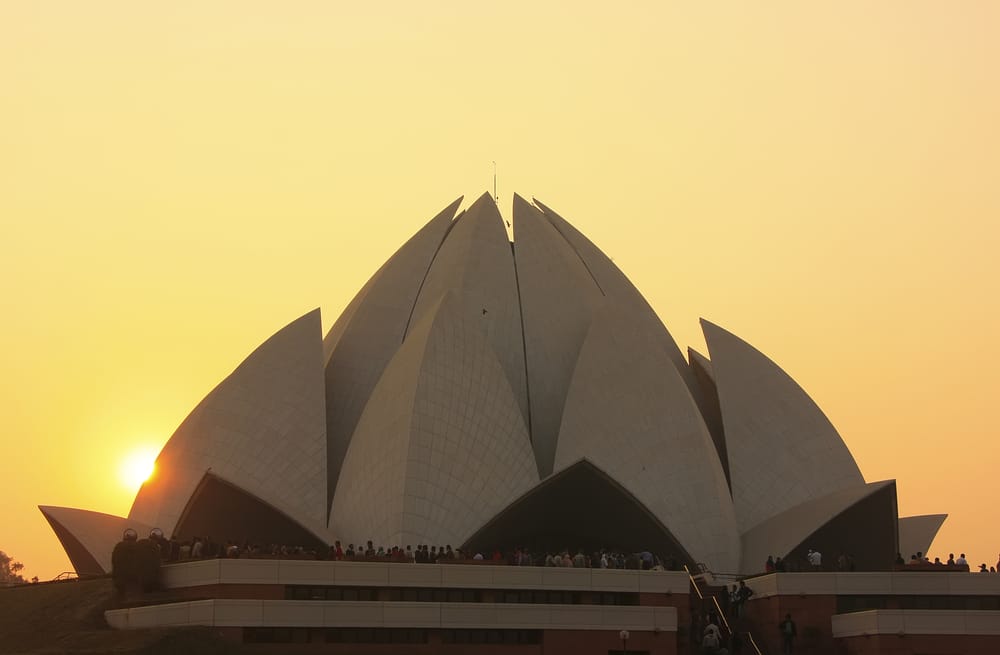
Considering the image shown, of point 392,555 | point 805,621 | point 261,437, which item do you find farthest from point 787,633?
point 261,437

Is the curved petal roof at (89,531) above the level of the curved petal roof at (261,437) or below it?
below

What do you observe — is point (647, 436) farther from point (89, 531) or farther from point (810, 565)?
point (89, 531)

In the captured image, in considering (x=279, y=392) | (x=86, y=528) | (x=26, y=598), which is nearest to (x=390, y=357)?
(x=279, y=392)

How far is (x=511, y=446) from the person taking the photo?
35.7m

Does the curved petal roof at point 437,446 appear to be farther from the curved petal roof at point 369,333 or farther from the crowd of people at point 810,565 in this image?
the crowd of people at point 810,565

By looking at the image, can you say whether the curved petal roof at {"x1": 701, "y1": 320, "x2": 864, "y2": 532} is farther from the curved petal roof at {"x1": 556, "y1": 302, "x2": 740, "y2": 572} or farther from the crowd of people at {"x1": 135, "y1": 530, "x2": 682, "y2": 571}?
the crowd of people at {"x1": 135, "y1": 530, "x2": 682, "y2": 571}

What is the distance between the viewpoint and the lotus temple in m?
34.5

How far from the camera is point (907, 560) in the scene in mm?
40219

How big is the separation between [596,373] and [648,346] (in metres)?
1.57

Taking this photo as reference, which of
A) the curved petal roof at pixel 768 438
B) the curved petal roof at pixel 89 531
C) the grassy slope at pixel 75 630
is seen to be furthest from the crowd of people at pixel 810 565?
the curved petal roof at pixel 89 531

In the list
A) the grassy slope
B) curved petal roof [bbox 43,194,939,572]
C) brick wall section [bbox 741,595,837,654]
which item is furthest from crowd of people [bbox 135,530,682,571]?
brick wall section [bbox 741,595,837,654]

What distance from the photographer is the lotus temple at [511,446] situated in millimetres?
34469

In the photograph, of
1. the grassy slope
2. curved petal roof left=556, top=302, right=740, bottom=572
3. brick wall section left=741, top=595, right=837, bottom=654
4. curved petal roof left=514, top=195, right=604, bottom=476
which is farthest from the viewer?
curved petal roof left=514, top=195, right=604, bottom=476

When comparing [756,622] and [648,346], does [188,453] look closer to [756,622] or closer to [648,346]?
[648,346]
